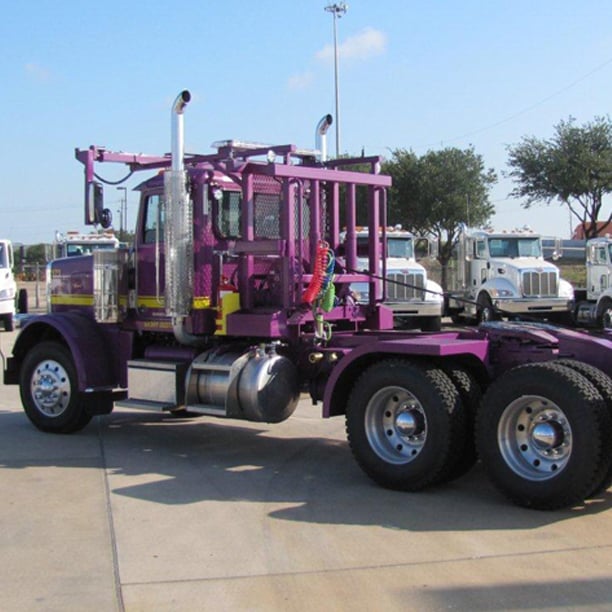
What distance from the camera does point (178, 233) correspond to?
8211 millimetres

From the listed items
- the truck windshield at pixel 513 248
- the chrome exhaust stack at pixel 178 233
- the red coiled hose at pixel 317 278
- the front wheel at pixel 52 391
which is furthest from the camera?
the truck windshield at pixel 513 248

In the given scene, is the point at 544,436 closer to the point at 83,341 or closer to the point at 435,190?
the point at 83,341

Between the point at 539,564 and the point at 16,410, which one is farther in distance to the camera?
the point at 16,410

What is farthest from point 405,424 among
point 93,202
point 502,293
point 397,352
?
point 502,293

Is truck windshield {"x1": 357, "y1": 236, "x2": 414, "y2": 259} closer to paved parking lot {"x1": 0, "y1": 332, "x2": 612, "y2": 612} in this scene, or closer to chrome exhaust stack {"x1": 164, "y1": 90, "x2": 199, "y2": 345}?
chrome exhaust stack {"x1": 164, "y1": 90, "x2": 199, "y2": 345}

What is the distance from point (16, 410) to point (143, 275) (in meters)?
3.23

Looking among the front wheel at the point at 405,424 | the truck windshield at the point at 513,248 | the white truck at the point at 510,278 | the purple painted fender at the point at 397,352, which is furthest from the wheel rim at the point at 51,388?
the truck windshield at the point at 513,248

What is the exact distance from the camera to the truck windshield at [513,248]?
76.5ft

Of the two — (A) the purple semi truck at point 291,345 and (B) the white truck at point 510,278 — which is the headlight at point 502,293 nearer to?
(B) the white truck at point 510,278

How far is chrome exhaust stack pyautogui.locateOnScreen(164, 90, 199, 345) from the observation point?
8.13 m

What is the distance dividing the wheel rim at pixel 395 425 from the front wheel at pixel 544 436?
572mm

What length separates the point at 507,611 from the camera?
14.0 ft

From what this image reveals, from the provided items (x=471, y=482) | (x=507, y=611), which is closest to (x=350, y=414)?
(x=471, y=482)

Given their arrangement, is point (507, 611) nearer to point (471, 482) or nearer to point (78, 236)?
point (471, 482)
